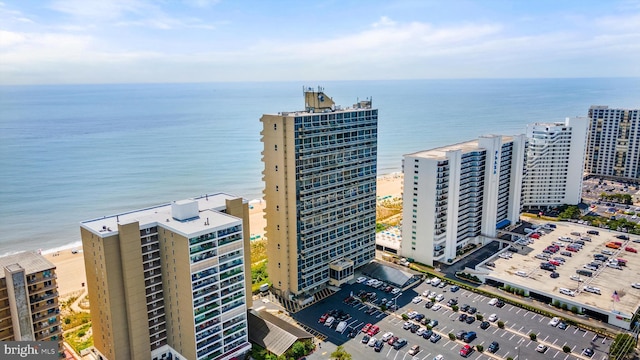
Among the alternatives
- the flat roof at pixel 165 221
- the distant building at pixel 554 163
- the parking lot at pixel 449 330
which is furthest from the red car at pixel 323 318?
the distant building at pixel 554 163

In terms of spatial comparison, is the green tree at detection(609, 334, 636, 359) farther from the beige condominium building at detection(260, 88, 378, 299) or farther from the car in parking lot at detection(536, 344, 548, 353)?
the beige condominium building at detection(260, 88, 378, 299)

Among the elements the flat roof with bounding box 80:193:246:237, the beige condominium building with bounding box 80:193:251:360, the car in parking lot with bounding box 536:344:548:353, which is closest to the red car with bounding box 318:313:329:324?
the beige condominium building with bounding box 80:193:251:360

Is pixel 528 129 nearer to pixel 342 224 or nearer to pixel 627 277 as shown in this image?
pixel 627 277

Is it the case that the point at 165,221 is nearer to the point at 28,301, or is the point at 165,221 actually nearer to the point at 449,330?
the point at 28,301

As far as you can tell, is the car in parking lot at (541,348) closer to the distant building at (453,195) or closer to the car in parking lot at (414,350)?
the car in parking lot at (414,350)

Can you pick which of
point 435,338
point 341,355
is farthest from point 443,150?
point 341,355

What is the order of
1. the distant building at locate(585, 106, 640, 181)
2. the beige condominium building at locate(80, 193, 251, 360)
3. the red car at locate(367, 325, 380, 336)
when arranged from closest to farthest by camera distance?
the beige condominium building at locate(80, 193, 251, 360)
the red car at locate(367, 325, 380, 336)
the distant building at locate(585, 106, 640, 181)

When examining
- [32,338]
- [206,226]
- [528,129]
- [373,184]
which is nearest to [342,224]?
[373,184]
